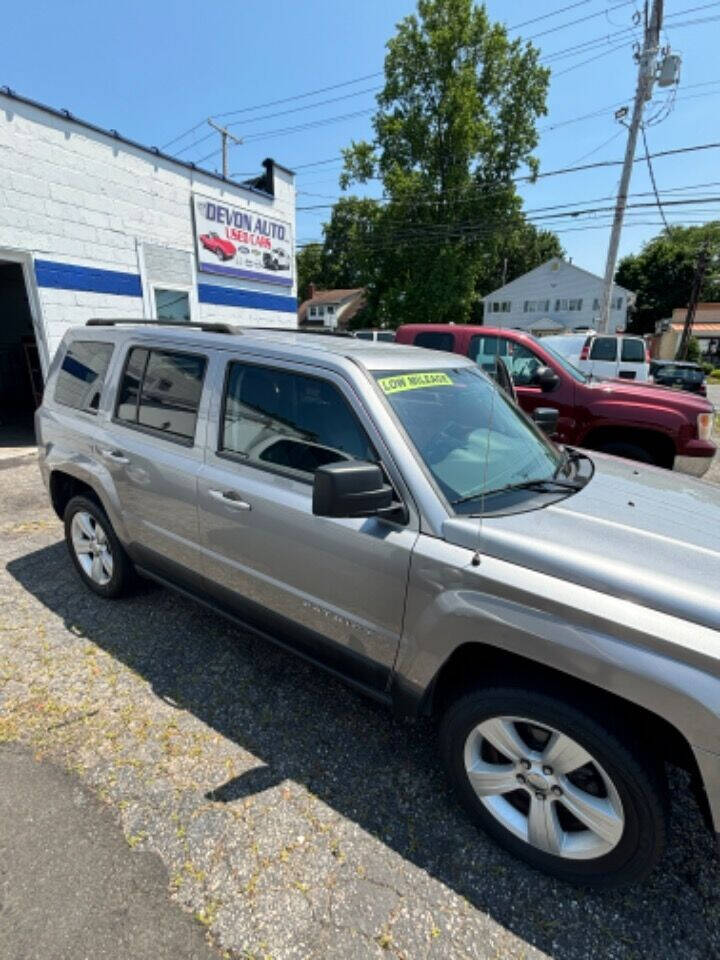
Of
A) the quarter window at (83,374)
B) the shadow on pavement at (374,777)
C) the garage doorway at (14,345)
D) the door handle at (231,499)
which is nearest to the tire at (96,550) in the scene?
the shadow on pavement at (374,777)

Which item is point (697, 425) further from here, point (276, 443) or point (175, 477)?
point (175, 477)

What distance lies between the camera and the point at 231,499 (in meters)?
2.43

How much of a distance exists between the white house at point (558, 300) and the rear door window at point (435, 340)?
115 feet

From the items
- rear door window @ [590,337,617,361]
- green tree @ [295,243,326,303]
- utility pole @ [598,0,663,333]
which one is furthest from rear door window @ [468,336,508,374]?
green tree @ [295,243,326,303]

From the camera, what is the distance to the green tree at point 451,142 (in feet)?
88.2

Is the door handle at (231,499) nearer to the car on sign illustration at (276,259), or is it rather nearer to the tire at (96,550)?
the tire at (96,550)

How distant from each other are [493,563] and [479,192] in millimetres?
31794

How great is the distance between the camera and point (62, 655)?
300 cm

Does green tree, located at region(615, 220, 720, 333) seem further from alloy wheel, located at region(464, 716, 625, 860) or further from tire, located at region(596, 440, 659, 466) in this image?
alloy wheel, located at region(464, 716, 625, 860)

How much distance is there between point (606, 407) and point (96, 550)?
502 centimetres

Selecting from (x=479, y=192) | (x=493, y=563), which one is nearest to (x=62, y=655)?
(x=493, y=563)

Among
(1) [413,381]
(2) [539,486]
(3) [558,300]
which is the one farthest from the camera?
(3) [558,300]

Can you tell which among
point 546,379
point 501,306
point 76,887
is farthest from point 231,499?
point 501,306

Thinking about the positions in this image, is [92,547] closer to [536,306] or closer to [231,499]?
[231,499]
